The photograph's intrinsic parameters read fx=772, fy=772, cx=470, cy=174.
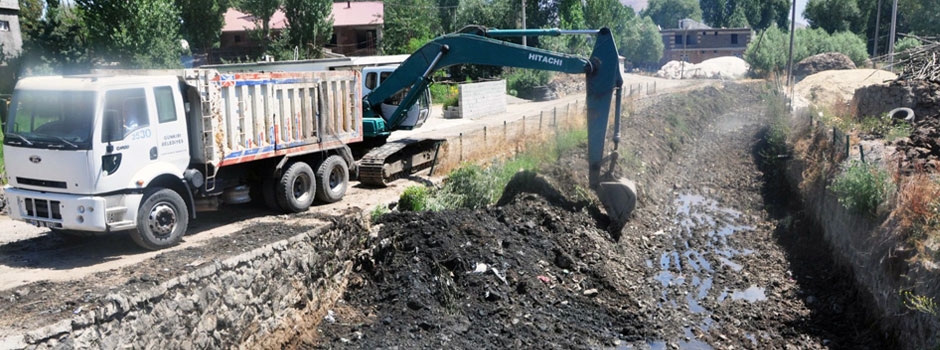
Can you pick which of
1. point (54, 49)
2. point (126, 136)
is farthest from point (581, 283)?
point (54, 49)

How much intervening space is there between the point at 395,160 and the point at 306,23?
97.0 ft

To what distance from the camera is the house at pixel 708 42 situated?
9125cm

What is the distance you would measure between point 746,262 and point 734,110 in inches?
998

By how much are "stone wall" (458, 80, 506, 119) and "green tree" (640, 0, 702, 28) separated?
132 meters

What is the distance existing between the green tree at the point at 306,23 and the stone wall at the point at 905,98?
2954cm

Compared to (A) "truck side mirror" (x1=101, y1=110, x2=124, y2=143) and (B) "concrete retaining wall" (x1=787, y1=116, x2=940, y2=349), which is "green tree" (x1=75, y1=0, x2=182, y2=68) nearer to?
(A) "truck side mirror" (x1=101, y1=110, x2=124, y2=143)

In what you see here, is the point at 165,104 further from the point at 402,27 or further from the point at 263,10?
the point at 402,27

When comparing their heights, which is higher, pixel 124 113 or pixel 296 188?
pixel 124 113

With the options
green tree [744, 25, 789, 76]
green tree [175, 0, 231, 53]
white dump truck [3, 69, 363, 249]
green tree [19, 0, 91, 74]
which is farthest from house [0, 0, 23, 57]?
green tree [744, 25, 789, 76]

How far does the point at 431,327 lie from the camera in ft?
36.1

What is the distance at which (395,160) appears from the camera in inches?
663

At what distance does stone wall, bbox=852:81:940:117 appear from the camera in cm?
2047

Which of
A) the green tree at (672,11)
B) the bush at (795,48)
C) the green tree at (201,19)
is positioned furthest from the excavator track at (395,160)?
the green tree at (672,11)

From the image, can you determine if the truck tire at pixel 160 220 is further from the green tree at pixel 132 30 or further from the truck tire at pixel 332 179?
the green tree at pixel 132 30
